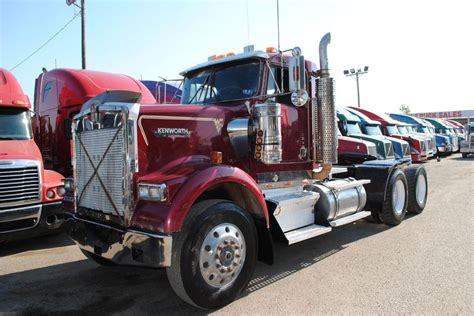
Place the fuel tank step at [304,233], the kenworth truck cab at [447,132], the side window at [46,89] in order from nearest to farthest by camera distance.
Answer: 1. the fuel tank step at [304,233]
2. the side window at [46,89]
3. the kenworth truck cab at [447,132]

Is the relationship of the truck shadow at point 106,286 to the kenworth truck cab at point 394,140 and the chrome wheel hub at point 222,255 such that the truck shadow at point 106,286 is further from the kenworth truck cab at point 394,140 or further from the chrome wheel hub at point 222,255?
the kenworth truck cab at point 394,140

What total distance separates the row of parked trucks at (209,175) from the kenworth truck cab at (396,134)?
511 inches

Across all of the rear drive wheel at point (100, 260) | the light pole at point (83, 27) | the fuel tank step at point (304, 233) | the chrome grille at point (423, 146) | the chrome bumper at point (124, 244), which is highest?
the light pole at point (83, 27)

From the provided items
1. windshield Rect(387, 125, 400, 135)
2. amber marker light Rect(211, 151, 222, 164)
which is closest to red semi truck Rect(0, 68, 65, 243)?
amber marker light Rect(211, 151, 222, 164)

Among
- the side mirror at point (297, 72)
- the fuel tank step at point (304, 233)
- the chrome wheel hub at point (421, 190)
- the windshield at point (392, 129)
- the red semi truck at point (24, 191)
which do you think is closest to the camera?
the side mirror at point (297, 72)

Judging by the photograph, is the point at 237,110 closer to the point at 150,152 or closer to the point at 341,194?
the point at 150,152

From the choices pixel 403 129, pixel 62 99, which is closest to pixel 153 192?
pixel 62 99

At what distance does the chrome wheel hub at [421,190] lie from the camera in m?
7.92

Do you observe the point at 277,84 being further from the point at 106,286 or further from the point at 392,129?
the point at 392,129

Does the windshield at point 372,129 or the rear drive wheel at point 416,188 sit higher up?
the windshield at point 372,129

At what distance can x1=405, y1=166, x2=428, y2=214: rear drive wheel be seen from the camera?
7.72 metres

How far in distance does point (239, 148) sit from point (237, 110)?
457 millimetres

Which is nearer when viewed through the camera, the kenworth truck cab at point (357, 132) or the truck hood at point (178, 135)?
the truck hood at point (178, 135)

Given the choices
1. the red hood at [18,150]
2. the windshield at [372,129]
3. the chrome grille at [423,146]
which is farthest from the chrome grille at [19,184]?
the chrome grille at [423,146]
